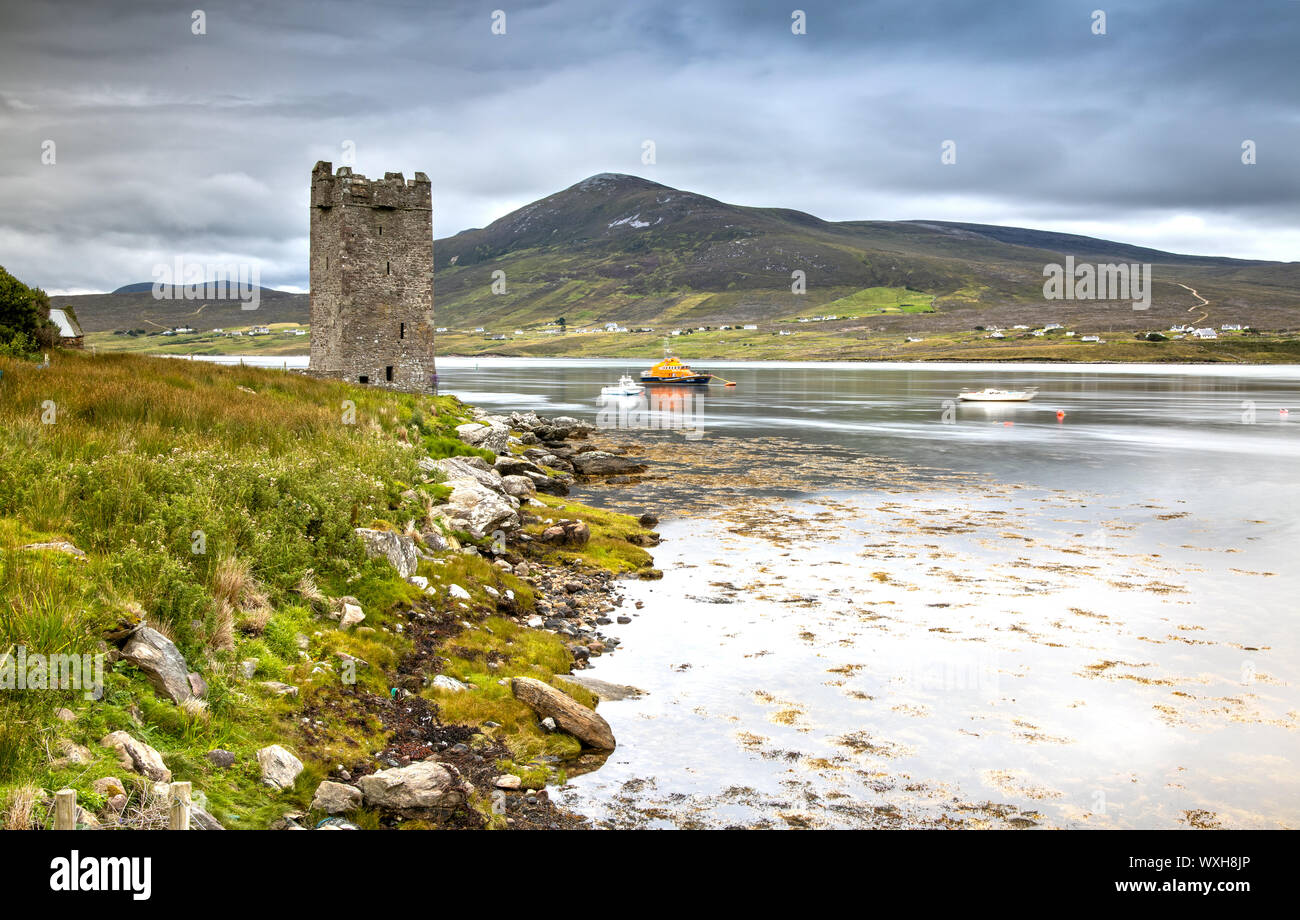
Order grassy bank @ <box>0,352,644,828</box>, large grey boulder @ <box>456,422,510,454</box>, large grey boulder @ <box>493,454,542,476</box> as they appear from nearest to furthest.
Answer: grassy bank @ <box>0,352,644,828</box>, large grey boulder @ <box>493,454,542,476</box>, large grey boulder @ <box>456,422,510,454</box>

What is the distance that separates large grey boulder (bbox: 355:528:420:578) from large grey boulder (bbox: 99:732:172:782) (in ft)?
20.5

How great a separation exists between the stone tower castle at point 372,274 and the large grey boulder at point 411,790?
119 feet

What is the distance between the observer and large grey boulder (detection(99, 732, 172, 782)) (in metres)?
6.66

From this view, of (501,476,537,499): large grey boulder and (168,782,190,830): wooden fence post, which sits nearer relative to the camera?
(168,782,190,830): wooden fence post


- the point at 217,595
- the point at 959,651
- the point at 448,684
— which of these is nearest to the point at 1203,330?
the point at 959,651

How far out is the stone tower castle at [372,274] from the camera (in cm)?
4200

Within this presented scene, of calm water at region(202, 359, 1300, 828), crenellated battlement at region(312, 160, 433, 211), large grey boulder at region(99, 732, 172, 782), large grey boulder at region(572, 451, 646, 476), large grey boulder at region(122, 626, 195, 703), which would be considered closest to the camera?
large grey boulder at region(99, 732, 172, 782)

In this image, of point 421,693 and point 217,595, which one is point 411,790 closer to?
point 421,693

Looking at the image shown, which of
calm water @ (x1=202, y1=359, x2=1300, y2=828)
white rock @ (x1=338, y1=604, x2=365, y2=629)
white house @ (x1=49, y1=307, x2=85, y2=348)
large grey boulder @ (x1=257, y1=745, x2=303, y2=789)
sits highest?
white house @ (x1=49, y1=307, x2=85, y2=348)

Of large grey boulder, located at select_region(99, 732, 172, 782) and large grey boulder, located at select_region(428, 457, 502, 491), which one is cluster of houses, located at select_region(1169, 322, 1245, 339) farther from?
large grey boulder, located at select_region(99, 732, 172, 782)

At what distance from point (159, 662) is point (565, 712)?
15.7 ft

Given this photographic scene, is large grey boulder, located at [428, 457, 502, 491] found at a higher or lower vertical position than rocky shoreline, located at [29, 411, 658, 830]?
higher

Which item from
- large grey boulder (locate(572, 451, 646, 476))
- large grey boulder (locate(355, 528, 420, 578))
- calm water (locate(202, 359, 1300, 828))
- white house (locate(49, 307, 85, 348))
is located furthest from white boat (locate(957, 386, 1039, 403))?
large grey boulder (locate(355, 528, 420, 578))
